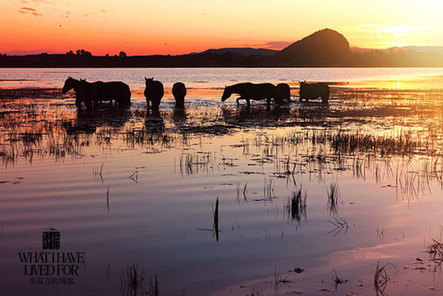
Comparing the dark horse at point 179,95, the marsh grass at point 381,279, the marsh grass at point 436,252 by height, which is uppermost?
the dark horse at point 179,95

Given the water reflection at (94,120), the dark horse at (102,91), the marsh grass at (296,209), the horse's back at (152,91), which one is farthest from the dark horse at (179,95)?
the marsh grass at (296,209)

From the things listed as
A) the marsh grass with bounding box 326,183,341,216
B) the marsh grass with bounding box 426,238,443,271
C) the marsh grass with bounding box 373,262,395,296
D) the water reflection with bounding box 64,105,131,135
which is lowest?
the marsh grass with bounding box 373,262,395,296

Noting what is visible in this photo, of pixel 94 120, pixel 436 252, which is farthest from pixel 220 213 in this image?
pixel 94 120

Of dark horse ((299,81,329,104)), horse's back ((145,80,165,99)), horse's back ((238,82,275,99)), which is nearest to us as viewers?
horse's back ((145,80,165,99))

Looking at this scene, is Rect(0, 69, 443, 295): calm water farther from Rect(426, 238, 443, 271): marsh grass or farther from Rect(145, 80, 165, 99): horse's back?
Rect(145, 80, 165, 99): horse's back

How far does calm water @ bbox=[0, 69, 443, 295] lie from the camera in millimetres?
5023

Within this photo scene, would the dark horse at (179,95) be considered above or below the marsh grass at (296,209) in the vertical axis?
above

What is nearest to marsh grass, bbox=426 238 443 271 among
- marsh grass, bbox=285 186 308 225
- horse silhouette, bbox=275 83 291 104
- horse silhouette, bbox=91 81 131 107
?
marsh grass, bbox=285 186 308 225

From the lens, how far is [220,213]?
7.45 metres

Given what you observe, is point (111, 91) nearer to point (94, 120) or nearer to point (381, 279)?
point (94, 120)

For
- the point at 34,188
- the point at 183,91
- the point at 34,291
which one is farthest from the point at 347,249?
the point at 183,91

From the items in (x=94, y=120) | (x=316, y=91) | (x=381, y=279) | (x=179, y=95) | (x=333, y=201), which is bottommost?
(x=381, y=279)

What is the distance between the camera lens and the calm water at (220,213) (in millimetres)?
5023

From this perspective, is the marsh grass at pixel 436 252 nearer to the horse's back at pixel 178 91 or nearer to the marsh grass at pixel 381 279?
the marsh grass at pixel 381 279
